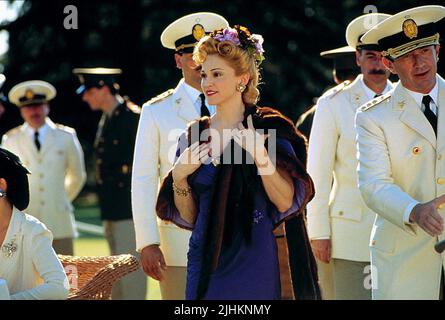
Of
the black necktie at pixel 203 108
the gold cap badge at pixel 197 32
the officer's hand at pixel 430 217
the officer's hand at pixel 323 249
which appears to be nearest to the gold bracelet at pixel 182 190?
the officer's hand at pixel 430 217

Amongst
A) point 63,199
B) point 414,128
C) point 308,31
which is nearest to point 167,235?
point 414,128

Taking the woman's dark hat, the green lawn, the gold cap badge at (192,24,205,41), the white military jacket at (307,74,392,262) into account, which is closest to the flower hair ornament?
the woman's dark hat

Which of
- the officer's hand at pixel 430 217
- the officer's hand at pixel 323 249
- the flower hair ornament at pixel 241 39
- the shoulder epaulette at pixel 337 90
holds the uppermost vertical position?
the flower hair ornament at pixel 241 39

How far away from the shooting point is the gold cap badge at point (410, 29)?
6.89 metres

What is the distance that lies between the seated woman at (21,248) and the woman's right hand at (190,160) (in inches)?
29.8

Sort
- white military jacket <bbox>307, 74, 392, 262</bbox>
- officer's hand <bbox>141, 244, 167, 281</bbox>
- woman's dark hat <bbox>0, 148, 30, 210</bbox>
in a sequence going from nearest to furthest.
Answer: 1. woman's dark hat <bbox>0, 148, 30, 210</bbox>
2. officer's hand <bbox>141, 244, 167, 281</bbox>
3. white military jacket <bbox>307, 74, 392, 262</bbox>

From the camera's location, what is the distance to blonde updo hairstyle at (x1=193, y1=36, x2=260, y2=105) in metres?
6.47

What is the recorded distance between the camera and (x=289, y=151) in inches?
251

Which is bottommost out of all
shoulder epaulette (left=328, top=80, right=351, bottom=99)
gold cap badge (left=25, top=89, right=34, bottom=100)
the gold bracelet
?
the gold bracelet

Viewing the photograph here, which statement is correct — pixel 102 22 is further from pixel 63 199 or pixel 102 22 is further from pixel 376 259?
pixel 376 259

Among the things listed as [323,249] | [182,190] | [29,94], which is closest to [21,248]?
[182,190]

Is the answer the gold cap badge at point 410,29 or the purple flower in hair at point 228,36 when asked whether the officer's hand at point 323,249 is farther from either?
the purple flower in hair at point 228,36

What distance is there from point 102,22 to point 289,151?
23.4 m

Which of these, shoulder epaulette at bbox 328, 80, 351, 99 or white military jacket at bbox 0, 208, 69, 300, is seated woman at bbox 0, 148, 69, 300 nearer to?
white military jacket at bbox 0, 208, 69, 300
